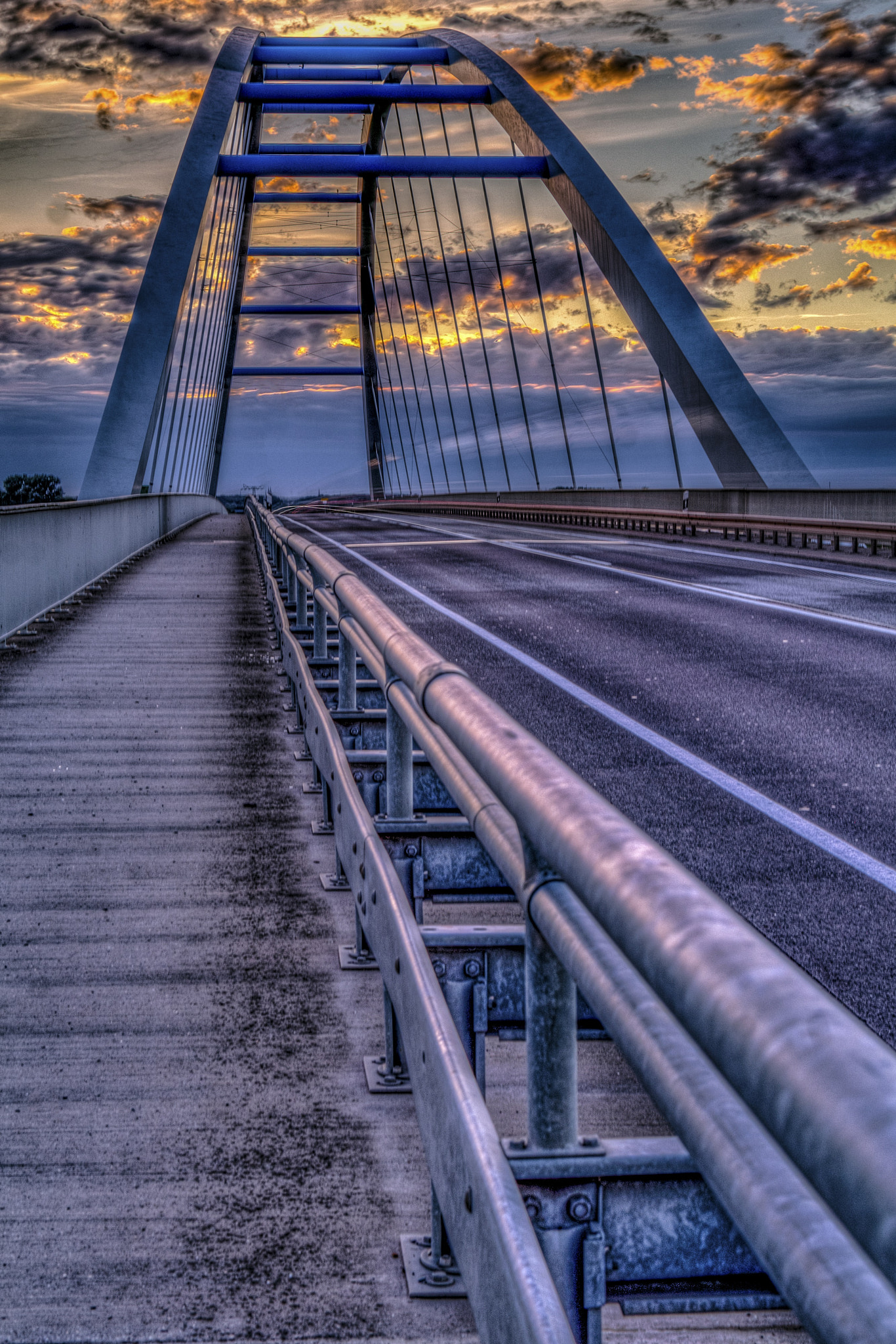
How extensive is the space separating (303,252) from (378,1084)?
227 feet

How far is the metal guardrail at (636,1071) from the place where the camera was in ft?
2.86

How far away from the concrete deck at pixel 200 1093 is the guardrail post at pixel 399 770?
0.64 metres

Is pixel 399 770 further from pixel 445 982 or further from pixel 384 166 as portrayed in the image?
pixel 384 166

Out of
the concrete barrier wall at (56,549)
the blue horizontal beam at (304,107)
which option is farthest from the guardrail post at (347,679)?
the blue horizontal beam at (304,107)

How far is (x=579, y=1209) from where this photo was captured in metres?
1.92

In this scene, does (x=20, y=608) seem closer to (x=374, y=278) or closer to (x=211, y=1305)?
(x=211, y=1305)

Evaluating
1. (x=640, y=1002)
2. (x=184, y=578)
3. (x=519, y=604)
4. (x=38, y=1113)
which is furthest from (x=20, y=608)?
(x=640, y=1002)

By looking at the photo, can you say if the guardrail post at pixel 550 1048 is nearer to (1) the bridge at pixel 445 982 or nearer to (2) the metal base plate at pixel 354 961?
(1) the bridge at pixel 445 982

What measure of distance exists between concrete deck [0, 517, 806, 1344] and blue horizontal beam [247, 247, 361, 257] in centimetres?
6366

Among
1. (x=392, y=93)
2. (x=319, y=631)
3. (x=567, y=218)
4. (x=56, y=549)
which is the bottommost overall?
(x=319, y=631)

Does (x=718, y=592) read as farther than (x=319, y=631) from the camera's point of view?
Yes

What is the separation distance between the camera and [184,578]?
20297mm

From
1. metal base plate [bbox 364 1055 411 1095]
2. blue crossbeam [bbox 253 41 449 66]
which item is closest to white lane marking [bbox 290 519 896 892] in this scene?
metal base plate [bbox 364 1055 411 1095]

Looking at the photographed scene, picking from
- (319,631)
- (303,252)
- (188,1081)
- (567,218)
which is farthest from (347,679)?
(303,252)
